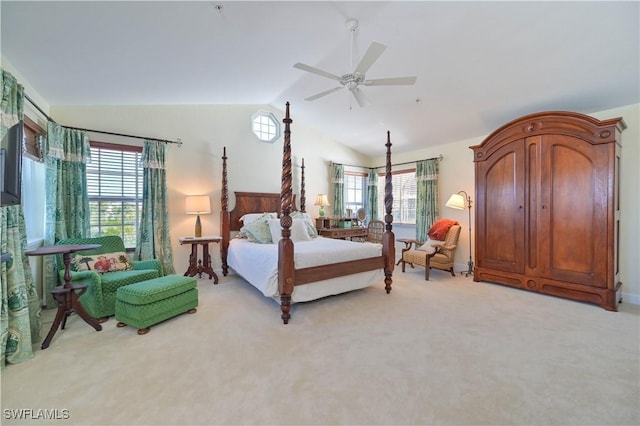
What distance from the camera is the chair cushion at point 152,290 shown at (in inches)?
102

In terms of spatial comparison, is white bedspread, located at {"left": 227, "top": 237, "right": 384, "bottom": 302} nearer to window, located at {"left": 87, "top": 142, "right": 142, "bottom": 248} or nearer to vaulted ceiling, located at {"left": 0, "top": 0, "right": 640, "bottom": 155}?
window, located at {"left": 87, "top": 142, "right": 142, "bottom": 248}

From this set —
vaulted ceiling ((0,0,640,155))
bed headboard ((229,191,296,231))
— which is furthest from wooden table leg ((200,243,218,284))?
vaulted ceiling ((0,0,640,155))

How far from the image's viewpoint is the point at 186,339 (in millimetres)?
2479

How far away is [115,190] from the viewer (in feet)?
13.4

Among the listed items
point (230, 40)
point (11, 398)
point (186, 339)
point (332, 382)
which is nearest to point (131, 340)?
point (186, 339)

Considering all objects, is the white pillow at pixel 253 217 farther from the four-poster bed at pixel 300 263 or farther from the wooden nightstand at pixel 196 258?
the wooden nightstand at pixel 196 258

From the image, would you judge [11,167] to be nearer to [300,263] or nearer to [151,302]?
[151,302]

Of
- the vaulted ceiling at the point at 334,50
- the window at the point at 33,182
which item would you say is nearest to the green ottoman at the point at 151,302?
the window at the point at 33,182

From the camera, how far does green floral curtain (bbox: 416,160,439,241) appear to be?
539 cm

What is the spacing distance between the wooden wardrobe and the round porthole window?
3.55 m

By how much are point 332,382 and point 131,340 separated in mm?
1877

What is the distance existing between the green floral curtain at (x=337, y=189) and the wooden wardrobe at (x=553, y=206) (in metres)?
2.71

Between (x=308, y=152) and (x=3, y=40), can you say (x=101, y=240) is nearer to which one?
(x=3, y=40)

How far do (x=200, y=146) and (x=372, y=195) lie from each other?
3.92 m
